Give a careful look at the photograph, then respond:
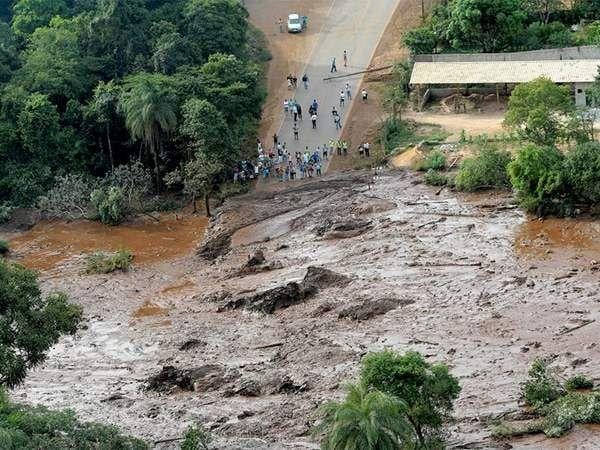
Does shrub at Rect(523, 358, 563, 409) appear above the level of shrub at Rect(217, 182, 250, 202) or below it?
below

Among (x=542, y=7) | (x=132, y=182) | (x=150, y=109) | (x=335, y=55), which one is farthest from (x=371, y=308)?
(x=542, y=7)

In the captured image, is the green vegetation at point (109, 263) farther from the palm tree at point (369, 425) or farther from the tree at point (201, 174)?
the palm tree at point (369, 425)

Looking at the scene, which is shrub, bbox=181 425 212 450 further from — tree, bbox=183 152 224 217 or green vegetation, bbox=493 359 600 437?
tree, bbox=183 152 224 217

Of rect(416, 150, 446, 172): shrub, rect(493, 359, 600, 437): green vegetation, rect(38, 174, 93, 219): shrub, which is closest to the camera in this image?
rect(493, 359, 600, 437): green vegetation

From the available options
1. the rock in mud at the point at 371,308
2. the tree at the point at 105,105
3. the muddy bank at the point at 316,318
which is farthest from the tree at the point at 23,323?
the tree at the point at 105,105

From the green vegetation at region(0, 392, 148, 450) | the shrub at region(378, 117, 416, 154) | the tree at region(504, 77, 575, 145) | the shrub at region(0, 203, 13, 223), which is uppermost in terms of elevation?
the tree at region(504, 77, 575, 145)

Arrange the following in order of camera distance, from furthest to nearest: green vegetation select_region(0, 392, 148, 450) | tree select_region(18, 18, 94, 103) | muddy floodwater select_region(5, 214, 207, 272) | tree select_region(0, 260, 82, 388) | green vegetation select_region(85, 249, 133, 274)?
1. tree select_region(18, 18, 94, 103)
2. muddy floodwater select_region(5, 214, 207, 272)
3. green vegetation select_region(85, 249, 133, 274)
4. tree select_region(0, 260, 82, 388)
5. green vegetation select_region(0, 392, 148, 450)

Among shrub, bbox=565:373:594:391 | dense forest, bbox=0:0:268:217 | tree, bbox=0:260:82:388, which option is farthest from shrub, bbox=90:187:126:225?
shrub, bbox=565:373:594:391
